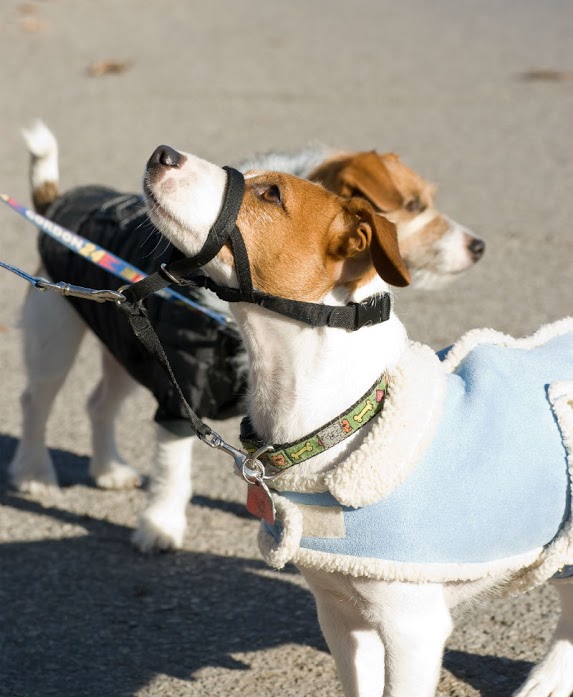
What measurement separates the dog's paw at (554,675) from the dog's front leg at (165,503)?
1493mm

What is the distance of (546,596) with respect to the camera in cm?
372

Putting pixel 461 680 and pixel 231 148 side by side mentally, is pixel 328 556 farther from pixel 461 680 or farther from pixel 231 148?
pixel 231 148

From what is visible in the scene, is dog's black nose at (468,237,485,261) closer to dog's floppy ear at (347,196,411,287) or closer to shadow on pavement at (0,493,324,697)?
shadow on pavement at (0,493,324,697)

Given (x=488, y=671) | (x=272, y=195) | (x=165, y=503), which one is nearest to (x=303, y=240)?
(x=272, y=195)

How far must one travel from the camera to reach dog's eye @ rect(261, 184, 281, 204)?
2469 mm

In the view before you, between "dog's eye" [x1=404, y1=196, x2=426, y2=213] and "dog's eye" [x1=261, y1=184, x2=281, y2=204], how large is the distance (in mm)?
1885

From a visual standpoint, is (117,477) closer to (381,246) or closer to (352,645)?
(352,645)

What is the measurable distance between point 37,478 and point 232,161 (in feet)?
15.9

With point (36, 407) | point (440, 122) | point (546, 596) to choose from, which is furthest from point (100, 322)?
point (440, 122)

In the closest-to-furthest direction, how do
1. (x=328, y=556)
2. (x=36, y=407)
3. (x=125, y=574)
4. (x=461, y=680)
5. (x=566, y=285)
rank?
(x=328, y=556), (x=461, y=680), (x=125, y=574), (x=36, y=407), (x=566, y=285)

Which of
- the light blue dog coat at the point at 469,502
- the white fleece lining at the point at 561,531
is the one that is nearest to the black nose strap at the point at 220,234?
the light blue dog coat at the point at 469,502

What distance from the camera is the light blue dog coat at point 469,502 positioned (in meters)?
2.43

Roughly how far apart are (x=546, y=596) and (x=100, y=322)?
1.85 m

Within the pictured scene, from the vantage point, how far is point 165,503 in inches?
161
